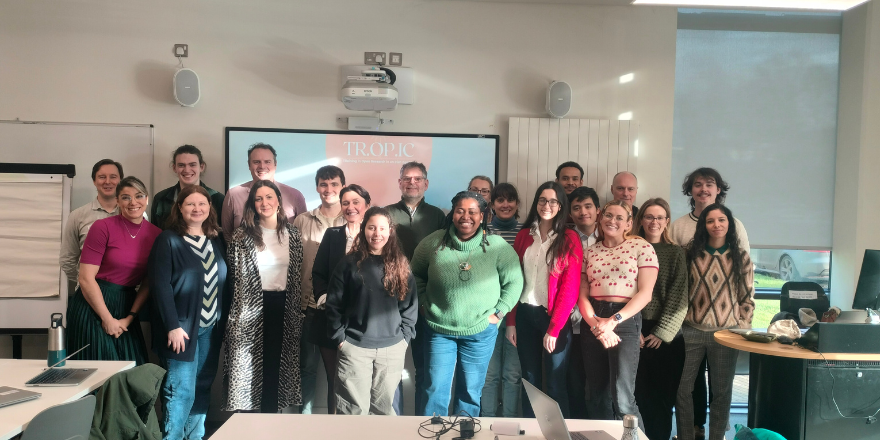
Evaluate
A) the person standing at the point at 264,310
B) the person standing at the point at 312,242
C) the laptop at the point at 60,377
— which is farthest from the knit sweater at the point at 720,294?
the laptop at the point at 60,377

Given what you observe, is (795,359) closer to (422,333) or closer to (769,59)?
(422,333)

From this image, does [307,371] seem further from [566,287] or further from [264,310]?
[566,287]

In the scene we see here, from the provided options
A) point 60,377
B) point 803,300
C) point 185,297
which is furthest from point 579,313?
point 60,377

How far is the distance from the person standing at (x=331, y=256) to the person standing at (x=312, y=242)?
12 centimetres

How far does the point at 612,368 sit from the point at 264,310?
206 centimetres

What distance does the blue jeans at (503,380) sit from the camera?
12.1ft

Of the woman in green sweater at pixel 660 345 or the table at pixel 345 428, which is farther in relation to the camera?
the woman in green sweater at pixel 660 345

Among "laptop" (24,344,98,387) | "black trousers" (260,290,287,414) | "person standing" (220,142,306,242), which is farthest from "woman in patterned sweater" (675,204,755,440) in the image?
"laptop" (24,344,98,387)

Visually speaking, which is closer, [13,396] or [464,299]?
[13,396]

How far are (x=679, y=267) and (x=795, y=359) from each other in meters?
0.74

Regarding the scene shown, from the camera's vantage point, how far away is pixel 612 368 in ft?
10.6

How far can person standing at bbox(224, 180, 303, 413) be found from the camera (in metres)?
3.35

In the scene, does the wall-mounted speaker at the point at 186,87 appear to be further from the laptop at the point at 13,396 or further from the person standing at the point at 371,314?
the laptop at the point at 13,396

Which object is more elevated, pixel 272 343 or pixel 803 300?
pixel 803 300
